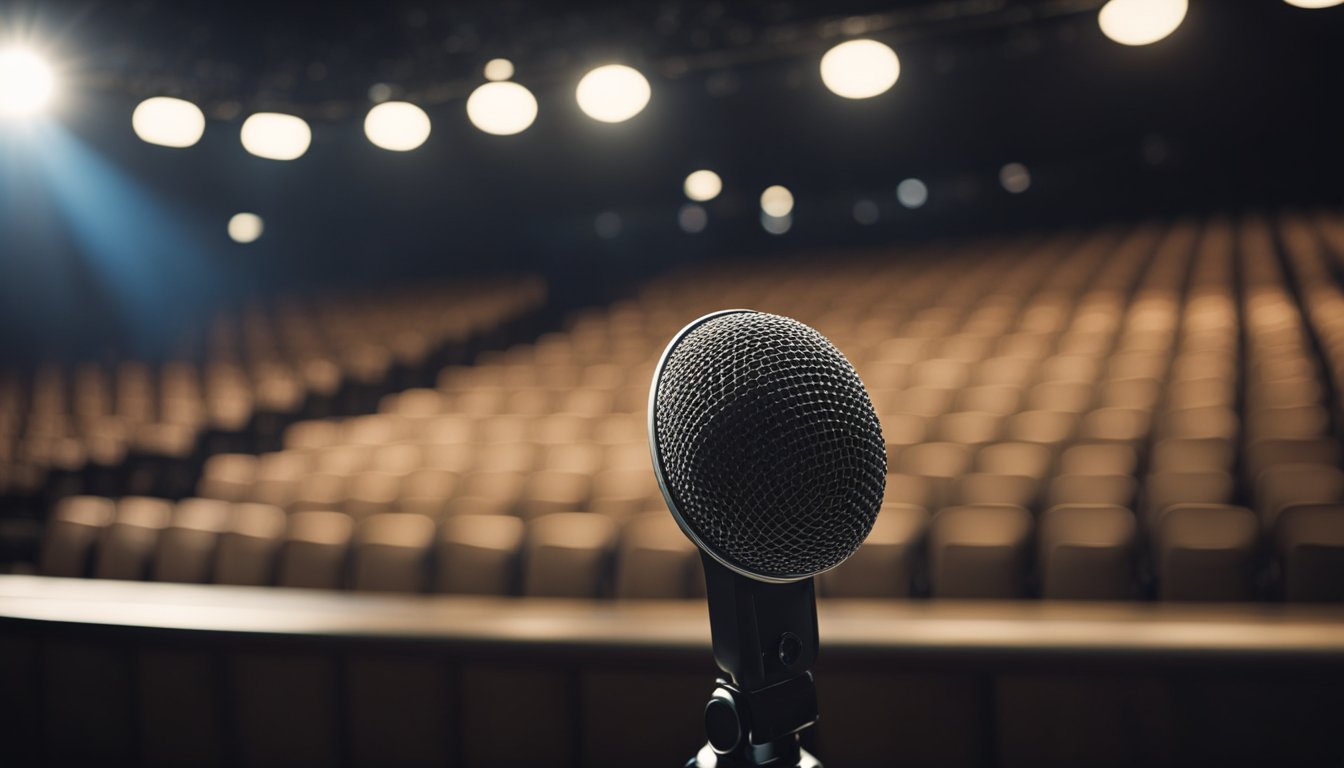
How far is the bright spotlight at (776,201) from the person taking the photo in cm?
584

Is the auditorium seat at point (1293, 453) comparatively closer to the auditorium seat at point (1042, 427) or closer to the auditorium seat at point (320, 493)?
the auditorium seat at point (1042, 427)

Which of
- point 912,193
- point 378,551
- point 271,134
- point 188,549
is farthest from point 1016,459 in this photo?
point 912,193

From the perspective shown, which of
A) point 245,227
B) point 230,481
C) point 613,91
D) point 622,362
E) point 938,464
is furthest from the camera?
point 245,227

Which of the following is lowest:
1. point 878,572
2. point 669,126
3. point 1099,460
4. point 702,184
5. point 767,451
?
point 878,572

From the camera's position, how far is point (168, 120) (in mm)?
2029

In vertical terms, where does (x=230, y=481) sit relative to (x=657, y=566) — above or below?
above

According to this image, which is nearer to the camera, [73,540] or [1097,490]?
[1097,490]

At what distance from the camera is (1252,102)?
14.9 feet

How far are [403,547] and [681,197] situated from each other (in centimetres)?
485

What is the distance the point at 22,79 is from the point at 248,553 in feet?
5.76

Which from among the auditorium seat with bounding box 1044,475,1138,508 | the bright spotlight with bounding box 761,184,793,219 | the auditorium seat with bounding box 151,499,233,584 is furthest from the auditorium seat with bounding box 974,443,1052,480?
the bright spotlight with bounding box 761,184,793,219

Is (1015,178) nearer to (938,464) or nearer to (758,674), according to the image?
(938,464)

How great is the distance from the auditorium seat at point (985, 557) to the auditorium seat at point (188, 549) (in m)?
1.21

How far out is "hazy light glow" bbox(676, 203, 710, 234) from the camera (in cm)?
621
